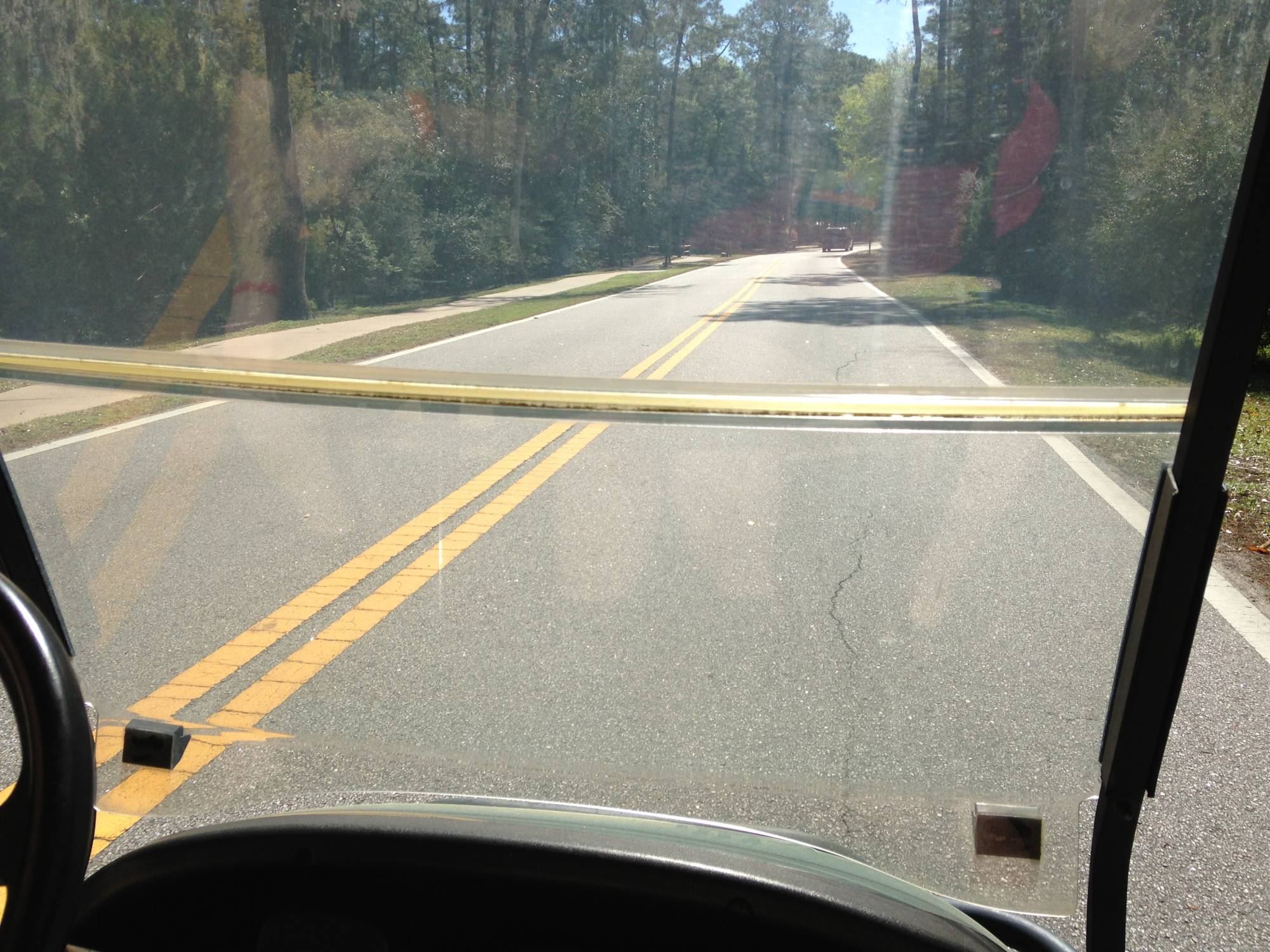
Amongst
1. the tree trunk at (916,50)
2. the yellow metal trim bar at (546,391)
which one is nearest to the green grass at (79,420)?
the yellow metal trim bar at (546,391)

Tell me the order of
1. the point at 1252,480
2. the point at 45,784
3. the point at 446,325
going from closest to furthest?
1. the point at 45,784
2. the point at 446,325
3. the point at 1252,480

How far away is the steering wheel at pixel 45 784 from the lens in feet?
3.97

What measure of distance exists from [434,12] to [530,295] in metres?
1.06

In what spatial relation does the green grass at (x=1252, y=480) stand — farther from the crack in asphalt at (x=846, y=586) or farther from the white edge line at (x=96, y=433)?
the white edge line at (x=96, y=433)

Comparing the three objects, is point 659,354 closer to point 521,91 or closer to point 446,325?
point 446,325

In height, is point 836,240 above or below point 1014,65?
below

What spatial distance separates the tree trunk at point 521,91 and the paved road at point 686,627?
0.56 metres

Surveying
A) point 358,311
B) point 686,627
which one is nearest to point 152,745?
point 358,311

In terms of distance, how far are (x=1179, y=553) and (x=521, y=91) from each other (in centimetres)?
216

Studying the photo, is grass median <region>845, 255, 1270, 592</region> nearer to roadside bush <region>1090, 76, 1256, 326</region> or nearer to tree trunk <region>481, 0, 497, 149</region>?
roadside bush <region>1090, 76, 1256, 326</region>

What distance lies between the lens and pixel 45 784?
124 cm

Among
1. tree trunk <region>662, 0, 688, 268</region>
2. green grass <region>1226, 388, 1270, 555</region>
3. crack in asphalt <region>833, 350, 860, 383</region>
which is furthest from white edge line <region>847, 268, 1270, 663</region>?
tree trunk <region>662, 0, 688, 268</region>

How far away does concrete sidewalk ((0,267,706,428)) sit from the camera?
11.7 ft

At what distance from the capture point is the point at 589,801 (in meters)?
3.11
